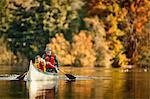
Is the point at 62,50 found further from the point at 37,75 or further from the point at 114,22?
the point at 37,75

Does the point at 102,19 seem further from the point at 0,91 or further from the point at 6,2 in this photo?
the point at 0,91

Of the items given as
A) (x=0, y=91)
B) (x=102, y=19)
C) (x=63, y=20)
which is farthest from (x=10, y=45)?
(x=0, y=91)

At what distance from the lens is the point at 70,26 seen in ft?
209

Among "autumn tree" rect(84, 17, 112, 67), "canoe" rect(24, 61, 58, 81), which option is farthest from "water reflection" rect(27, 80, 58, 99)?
"autumn tree" rect(84, 17, 112, 67)

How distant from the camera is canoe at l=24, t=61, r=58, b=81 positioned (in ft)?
109

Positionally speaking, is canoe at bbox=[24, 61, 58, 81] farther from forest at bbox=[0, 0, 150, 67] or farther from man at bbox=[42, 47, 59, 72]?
forest at bbox=[0, 0, 150, 67]

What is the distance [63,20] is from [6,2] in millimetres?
6564

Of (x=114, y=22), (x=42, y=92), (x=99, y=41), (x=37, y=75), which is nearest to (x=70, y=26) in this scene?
(x=114, y=22)

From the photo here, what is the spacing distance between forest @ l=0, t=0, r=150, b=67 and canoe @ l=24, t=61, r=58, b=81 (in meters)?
26.3

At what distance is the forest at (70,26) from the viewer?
62.6 metres

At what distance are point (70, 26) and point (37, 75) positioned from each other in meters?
30.2

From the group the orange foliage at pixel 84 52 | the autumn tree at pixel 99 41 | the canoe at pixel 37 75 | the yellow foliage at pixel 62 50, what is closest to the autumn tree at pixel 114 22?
the autumn tree at pixel 99 41

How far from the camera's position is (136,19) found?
6419 centimetres

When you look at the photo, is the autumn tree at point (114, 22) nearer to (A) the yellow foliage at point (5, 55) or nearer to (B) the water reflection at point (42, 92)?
(A) the yellow foliage at point (5, 55)
